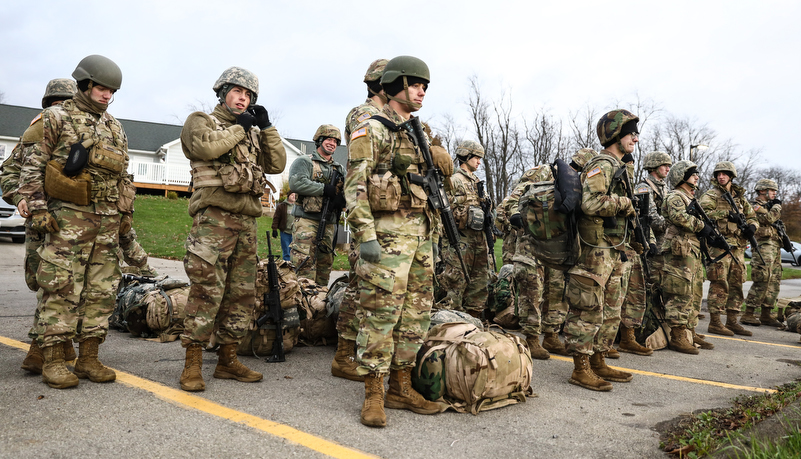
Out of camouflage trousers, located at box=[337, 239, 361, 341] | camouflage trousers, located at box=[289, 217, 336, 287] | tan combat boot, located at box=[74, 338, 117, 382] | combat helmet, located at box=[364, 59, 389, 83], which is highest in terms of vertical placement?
combat helmet, located at box=[364, 59, 389, 83]

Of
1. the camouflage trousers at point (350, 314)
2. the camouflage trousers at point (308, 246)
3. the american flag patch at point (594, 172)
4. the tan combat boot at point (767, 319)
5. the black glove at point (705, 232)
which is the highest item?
the american flag patch at point (594, 172)

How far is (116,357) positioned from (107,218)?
136cm

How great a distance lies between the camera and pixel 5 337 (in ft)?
17.2

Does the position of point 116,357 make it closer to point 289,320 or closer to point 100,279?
point 100,279

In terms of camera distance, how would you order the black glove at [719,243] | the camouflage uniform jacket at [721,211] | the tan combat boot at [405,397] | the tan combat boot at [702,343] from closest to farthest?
the tan combat boot at [405,397] < the tan combat boot at [702,343] < the black glove at [719,243] < the camouflage uniform jacket at [721,211]

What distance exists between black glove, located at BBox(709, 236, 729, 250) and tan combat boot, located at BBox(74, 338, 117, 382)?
7.40 meters

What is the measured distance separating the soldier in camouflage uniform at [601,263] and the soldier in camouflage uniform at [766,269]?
19.3ft

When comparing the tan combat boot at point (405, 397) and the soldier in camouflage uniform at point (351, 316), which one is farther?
the soldier in camouflage uniform at point (351, 316)

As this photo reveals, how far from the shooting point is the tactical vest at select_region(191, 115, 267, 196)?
4.00 meters

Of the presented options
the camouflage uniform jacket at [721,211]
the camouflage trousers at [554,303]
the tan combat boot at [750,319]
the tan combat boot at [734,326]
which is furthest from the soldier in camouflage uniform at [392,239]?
the tan combat boot at [750,319]

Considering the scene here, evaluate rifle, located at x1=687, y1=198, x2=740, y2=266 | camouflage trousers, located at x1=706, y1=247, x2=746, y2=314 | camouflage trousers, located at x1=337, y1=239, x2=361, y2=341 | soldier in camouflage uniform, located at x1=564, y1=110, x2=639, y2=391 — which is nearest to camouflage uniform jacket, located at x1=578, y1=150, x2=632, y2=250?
soldier in camouflage uniform, located at x1=564, y1=110, x2=639, y2=391

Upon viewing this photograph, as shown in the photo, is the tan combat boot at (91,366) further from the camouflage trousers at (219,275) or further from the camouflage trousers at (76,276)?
the camouflage trousers at (219,275)

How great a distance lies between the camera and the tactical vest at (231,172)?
400cm

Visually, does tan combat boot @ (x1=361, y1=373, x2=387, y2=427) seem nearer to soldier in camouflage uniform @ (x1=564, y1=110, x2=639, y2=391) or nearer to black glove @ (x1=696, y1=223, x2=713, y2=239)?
soldier in camouflage uniform @ (x1=564, y1=110, x2=639, y2=391)
